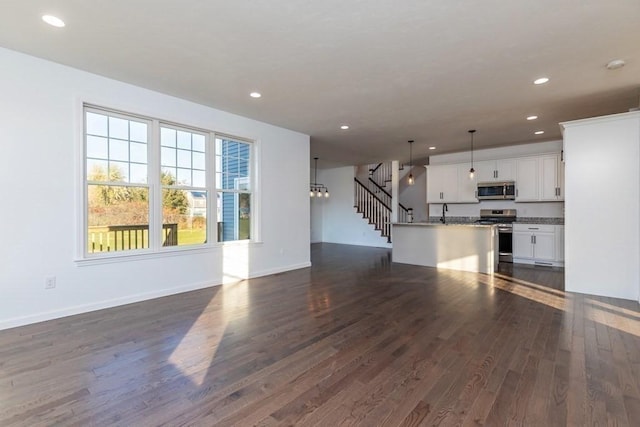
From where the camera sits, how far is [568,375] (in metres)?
2.32

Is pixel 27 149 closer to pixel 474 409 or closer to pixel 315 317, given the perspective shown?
pixel 315 317

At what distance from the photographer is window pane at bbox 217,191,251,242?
5.36 meters

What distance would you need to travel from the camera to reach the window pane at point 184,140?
4.79 m

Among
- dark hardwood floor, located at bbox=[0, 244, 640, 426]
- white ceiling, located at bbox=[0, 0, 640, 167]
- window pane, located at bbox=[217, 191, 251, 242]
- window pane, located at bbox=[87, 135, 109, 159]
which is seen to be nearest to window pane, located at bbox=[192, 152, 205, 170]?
window pane, located at bbox=[217, 191, 251, 242]

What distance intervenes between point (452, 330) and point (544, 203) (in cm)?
565

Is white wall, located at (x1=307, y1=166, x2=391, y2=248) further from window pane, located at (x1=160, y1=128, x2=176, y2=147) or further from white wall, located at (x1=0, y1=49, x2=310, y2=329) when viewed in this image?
window pane, located at (x1=160, y1=128, x2=176, y2=147)

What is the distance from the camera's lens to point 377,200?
10.9 meters

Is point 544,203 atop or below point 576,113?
below

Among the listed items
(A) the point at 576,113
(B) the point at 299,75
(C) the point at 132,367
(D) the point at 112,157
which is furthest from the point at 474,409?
(A) the point at 576,113

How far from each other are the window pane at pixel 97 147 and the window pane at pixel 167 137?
2.33ft

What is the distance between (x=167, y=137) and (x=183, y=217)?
3.96ft

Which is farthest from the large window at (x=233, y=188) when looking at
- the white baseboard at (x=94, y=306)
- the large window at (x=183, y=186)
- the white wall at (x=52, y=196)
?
the white baseboard at (x=94, y=306)

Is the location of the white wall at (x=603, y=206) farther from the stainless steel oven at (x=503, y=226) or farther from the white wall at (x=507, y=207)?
the white wall at (x=507, y=207)

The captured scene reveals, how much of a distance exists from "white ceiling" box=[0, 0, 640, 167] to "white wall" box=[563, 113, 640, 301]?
532mm
